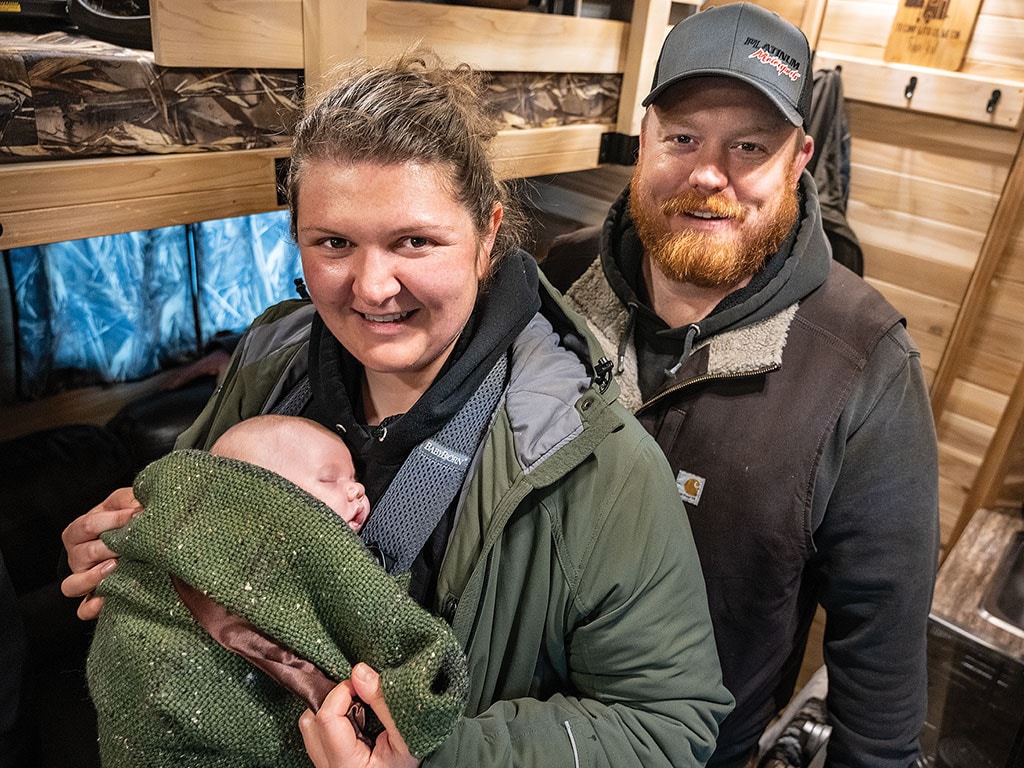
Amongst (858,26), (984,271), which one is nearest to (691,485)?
(984,271)

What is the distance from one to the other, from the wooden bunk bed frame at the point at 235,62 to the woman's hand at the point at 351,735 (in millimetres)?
885

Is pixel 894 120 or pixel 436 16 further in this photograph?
pixel 894 120

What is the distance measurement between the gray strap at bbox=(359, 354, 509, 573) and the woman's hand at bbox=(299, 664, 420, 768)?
19 centimetres

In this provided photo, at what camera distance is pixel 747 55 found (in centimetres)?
147

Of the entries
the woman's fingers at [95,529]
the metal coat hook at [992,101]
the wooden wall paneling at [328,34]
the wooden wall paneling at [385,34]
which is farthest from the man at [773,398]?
the metal coat hook at [992,101]

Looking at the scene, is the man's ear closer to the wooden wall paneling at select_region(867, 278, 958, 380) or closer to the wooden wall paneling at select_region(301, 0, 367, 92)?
the wooden wall paneling at select_region(301, 0, 367, 92)

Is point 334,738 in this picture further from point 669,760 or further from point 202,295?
point 202,295

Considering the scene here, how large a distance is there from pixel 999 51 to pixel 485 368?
2398 mm

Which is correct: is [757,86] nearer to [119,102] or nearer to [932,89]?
[119,102]

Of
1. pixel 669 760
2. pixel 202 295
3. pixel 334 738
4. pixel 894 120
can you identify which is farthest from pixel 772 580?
pixel 894 120

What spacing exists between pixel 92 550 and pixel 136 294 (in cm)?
91

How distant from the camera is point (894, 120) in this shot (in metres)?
2.79

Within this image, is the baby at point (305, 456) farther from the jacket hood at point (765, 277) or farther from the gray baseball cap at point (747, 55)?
the gray baseball cap at point (747, 55)

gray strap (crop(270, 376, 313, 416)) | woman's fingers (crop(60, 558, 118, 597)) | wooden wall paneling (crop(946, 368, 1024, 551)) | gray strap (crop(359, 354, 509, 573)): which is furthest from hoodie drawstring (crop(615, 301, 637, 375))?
wooden wall paneling (crop(946, 368, 1024, 551))
